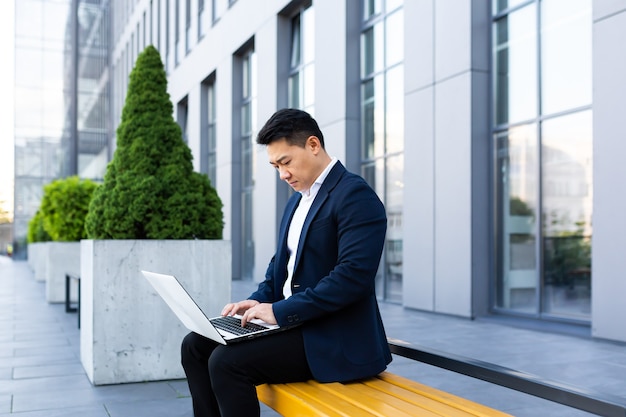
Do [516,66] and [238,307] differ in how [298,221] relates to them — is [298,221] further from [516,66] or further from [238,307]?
[516,66]

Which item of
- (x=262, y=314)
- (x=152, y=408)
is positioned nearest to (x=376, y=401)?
(x=262, y=314)

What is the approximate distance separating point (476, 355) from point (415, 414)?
14.1 ft

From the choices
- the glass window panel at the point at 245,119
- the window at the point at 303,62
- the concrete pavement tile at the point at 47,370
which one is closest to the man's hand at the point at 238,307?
the concrete pavement tile at the point at 47,370

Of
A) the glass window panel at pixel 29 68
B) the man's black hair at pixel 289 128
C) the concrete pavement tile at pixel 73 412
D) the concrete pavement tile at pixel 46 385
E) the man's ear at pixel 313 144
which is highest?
the glass window panel at pixel 29 68

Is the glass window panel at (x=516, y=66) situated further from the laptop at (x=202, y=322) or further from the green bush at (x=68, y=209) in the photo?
the green bush at (x=68, y=209)

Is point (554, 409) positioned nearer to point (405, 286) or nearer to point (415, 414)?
point (415, 414)

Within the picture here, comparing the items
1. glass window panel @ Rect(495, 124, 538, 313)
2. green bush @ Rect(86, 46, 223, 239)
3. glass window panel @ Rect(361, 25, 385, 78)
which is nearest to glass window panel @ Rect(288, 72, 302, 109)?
glass window panel @ Rect(361, 25, 385, 78)

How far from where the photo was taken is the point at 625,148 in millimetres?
6992

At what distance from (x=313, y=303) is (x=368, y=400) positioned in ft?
1.43

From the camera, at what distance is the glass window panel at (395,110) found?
11578 millimetres

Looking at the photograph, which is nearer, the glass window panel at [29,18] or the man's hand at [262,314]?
the man's hand at [262,314]

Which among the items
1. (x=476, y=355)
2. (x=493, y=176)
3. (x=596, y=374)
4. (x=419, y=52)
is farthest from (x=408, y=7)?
(x=596, y=374)

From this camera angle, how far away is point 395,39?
38.1 ft

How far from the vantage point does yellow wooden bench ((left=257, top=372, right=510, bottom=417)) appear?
230 centimetres
